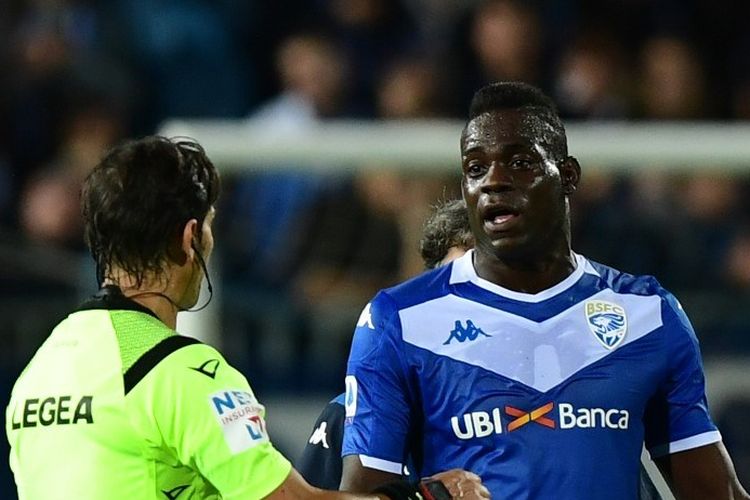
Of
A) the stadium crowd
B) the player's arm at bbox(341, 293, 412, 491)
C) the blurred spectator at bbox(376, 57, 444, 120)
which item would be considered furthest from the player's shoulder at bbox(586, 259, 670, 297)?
the blurred spectator at bbox(376, 57, 444, 120)

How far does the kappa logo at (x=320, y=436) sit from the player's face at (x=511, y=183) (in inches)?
21.3

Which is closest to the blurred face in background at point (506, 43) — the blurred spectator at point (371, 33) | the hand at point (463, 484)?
the blurred spectator at point (371, 33)

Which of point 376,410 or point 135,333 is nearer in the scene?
point 135,333

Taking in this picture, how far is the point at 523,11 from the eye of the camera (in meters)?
7.01

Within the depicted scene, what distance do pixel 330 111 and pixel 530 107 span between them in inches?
153

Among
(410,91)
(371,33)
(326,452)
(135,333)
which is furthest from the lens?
(371,33)

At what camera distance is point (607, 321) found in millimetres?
2996

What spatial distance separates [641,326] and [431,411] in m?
0.43

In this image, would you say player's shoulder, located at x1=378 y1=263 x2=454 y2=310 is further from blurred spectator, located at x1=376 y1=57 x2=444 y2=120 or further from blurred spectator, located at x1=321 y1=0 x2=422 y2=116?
blurred spectator, located at x1=321 y1=0 x2=422 y2=116

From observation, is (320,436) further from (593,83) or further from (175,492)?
(593,83)

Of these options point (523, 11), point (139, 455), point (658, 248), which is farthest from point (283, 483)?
point (523, 11)

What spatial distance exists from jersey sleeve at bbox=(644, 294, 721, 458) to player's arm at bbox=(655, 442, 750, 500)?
0.02 meters

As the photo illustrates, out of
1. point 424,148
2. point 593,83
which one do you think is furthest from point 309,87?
point 424,148

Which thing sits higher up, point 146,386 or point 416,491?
point 146,386
